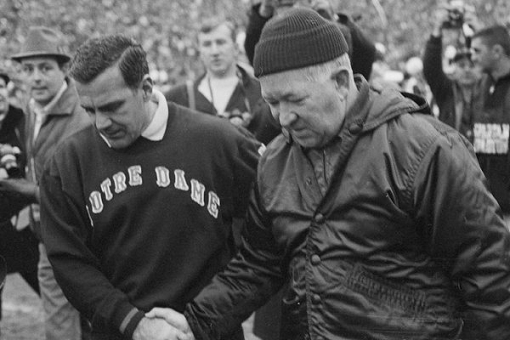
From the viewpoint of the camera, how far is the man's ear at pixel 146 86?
3932mm

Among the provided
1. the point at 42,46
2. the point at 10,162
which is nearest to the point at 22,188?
the point at 10,162

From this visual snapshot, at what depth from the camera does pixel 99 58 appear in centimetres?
380

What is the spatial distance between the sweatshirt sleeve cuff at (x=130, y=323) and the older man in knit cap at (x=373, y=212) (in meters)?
0.82

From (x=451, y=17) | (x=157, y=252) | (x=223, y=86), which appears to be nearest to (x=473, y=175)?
(x=157, y=252)

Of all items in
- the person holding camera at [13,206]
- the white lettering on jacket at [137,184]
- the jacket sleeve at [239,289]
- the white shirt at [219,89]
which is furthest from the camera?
the white shirt at [219,89]

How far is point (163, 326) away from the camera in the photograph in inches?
148

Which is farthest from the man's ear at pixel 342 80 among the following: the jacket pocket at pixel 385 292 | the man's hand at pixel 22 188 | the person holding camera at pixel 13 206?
the person holding camera at pixel 13 206

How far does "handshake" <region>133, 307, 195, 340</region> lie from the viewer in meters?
3.69

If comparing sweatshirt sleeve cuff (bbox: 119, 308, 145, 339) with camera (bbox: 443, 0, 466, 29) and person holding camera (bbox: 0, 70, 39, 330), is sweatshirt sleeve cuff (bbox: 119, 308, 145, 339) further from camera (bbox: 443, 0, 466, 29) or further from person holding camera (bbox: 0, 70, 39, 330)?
camera (bbox: 443, 0, 466, 29)

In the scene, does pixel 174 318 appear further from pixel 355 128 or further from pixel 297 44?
pixel 297 44

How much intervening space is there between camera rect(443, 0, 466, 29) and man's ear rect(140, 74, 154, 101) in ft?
12.5

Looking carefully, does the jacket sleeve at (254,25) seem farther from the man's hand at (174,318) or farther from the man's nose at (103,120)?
the man's hand at (174,318)

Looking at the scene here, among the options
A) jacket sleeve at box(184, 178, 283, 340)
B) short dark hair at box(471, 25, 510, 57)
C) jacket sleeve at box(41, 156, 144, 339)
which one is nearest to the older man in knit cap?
jacket sleeve at box(184, 178, 283, 340)

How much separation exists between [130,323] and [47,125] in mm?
2598
